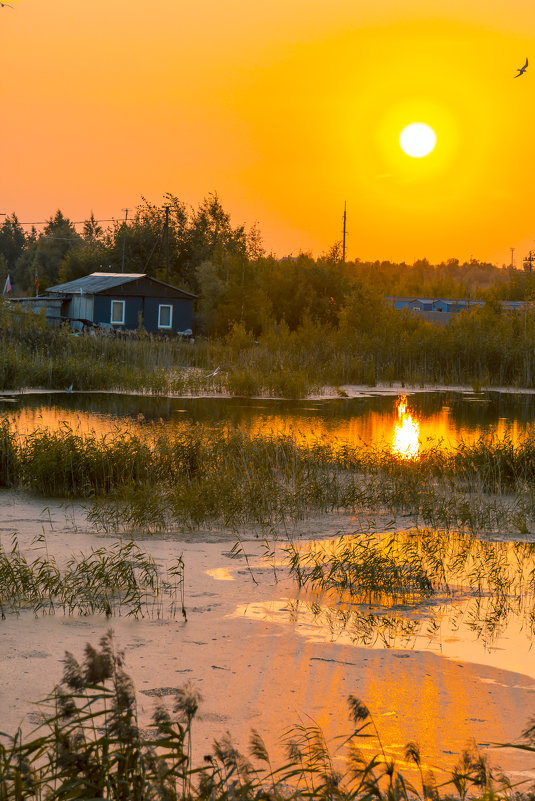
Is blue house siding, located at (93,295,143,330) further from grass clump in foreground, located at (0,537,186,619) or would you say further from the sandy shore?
the sandy shore

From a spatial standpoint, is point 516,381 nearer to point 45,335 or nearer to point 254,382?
point 254,382

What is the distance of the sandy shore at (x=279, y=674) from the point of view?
5382mm

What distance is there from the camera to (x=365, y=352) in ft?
124

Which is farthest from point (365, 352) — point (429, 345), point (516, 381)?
point (516, 381)

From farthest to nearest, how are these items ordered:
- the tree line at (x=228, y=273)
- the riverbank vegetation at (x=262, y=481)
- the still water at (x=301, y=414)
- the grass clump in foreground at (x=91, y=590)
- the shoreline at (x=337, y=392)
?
the tree line at (x=228, y=273) → the shoreline at (x=337, y=392) → the still water at (x=301, y=414) → the riverbank vegetation at (x=262, y=481) → the grass clump in foreground at (x=91, y=590)

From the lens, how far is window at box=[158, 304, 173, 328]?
52.7m

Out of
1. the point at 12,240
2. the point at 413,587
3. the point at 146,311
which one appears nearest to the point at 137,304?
the point at 146,311

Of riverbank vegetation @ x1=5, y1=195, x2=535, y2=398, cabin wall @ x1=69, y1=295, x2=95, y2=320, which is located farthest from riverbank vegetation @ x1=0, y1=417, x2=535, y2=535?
cabin wall @ x1=69, y1=295, x2=95, y2=320

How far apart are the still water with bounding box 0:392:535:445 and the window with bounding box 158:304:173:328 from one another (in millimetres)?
23389

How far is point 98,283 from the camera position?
53.7 m

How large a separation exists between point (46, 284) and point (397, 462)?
77513 millimetres

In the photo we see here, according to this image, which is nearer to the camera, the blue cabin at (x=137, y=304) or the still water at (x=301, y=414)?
the still water at (x=301, y=414)

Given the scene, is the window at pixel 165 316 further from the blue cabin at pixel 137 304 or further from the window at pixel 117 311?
the window at pixel 117 311

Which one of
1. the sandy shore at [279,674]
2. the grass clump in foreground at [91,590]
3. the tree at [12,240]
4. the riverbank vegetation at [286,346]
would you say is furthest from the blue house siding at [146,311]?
the tree at [12,240]
